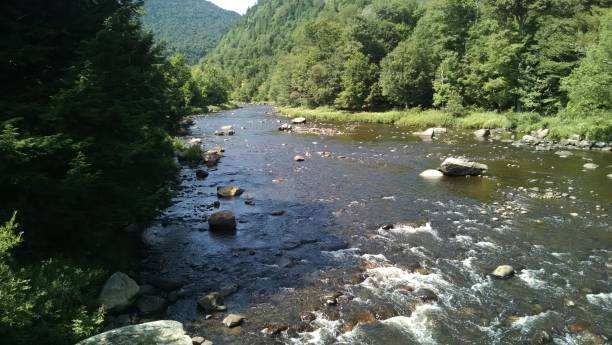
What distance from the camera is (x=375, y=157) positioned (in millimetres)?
36500

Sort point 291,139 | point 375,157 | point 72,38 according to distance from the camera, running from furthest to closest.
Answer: point 291,139 < point 375,157 < point 72,38

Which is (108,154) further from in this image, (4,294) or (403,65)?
(403,65)

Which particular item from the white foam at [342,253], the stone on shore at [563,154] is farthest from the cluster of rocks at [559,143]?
the white foam at [342,253]

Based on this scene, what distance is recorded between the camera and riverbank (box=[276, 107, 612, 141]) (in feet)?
122

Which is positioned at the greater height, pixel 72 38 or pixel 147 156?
pixel 72 38

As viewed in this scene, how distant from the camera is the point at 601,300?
41.1 ft

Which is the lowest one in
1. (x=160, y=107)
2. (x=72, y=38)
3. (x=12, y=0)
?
(x=160, y=107)

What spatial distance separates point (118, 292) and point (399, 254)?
10041mm

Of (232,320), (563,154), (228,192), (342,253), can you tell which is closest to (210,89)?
(228,192)

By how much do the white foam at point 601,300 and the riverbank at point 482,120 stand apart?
2902 centimetres

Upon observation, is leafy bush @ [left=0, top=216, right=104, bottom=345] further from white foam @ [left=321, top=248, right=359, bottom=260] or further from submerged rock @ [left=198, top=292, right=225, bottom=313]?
white foam @ [left=321, top=248, right=359, bottom=260]

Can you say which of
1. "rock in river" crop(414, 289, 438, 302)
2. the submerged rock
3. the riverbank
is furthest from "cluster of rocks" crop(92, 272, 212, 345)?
the riverbank

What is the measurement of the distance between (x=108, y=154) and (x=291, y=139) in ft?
120

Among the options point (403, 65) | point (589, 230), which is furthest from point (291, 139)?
point (589, 230)
